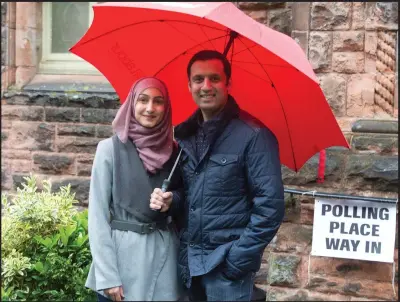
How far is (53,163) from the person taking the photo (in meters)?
6.73

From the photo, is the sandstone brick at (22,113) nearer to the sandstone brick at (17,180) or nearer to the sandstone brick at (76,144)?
the sandstone brick at (76,144)

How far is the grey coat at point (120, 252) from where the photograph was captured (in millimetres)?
3021

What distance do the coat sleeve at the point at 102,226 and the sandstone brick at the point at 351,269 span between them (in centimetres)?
302

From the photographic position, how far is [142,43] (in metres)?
3.71

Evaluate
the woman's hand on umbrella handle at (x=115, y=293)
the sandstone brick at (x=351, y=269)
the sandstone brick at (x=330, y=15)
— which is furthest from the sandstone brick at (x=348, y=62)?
the woman's hand on umbrella handle at (x=115, y=293)

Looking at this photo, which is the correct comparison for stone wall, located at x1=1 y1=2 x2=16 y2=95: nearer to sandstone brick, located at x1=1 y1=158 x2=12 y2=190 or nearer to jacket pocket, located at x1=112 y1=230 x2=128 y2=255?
Result: sandstone brick, located at x1=1 y1=158 x2=12 y2=190

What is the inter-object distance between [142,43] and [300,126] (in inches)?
42.2

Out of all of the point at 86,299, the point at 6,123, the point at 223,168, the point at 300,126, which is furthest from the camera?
the point at 6,123

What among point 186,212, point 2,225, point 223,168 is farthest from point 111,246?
point 2,225

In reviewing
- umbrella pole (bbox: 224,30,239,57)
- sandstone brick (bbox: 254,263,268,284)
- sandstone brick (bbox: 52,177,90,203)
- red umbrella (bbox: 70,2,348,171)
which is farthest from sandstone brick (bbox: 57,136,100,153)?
umbrella pole (bbox: 224,30,239,57)

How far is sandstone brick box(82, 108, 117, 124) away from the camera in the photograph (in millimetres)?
6449

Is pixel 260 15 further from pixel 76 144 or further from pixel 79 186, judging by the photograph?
pixel 79 186

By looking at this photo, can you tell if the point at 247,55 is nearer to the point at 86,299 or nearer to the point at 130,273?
the point at 130,273

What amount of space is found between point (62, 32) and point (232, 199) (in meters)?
4.90
